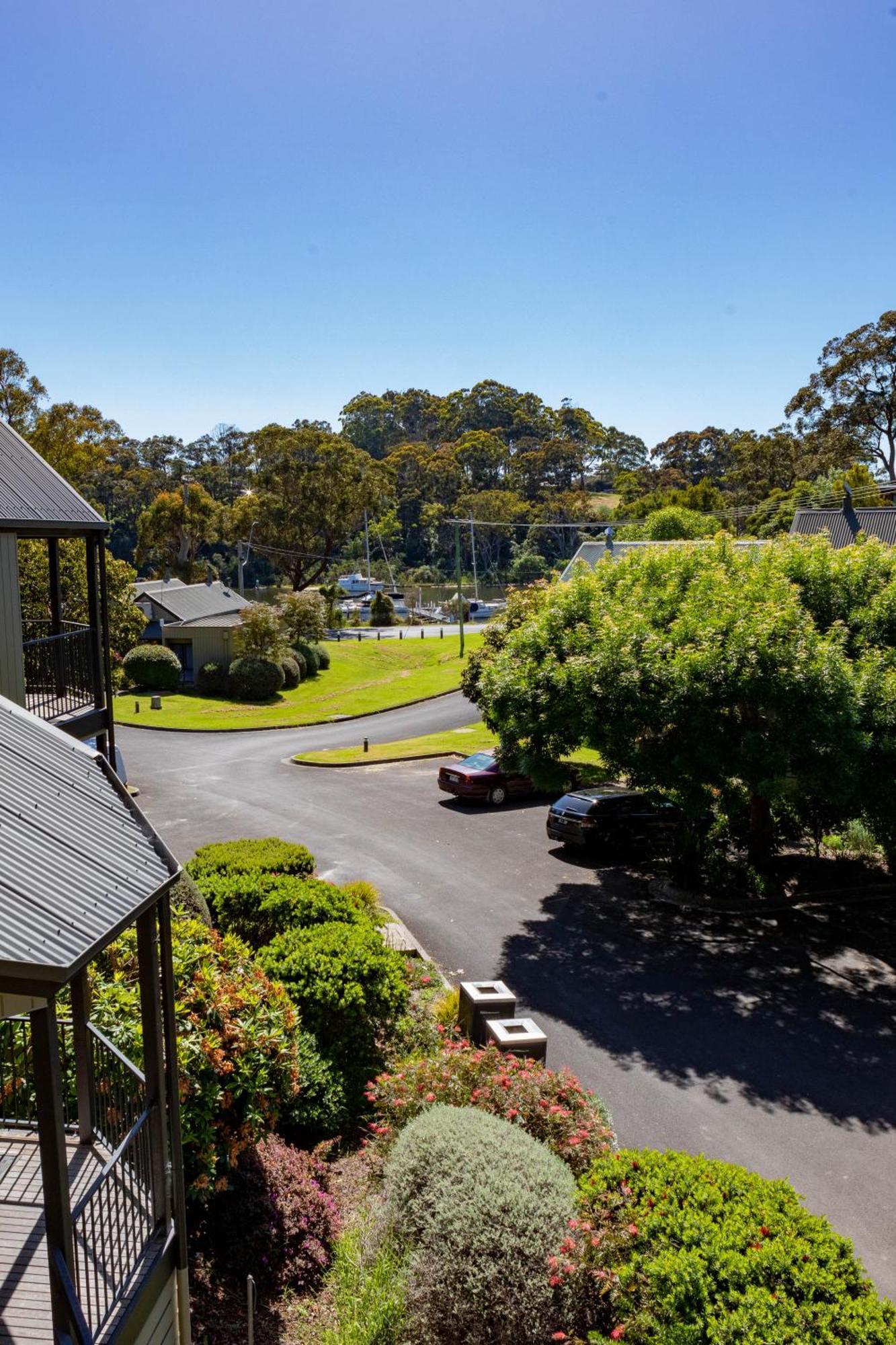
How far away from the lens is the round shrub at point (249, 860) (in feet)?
46.1

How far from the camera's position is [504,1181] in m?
7.10

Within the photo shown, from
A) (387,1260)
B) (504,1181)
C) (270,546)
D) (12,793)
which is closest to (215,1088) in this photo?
(387,1260)

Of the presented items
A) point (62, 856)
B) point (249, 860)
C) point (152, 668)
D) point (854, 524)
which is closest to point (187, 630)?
point (152, 668)

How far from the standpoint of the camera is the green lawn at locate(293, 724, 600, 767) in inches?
1204

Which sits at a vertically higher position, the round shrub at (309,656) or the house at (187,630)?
the house at (187,630)

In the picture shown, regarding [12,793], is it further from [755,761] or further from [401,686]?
[401,686]

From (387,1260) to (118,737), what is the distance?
29659mm

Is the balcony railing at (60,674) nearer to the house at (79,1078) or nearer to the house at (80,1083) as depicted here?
the house at (79,1078)

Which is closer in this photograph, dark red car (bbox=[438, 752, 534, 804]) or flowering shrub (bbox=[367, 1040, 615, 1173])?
flowering shrub (bbox=[367, 1040, 615, 1173])

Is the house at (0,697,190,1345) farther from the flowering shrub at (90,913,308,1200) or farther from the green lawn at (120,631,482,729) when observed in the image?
the green lawn at (120,631,482,729)

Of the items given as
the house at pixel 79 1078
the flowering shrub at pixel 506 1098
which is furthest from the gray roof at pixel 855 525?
the house at pixel 79 1078

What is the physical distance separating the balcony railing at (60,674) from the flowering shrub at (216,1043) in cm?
400

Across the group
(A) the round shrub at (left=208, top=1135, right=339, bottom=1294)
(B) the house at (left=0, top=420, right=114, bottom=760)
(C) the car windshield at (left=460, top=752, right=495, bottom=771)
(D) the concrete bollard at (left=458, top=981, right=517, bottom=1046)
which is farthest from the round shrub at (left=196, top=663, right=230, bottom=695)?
(A) the round shrub at (left=208, top=1135, right=339, bottom=1294)

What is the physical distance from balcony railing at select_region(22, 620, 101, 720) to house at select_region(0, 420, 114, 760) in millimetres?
12
